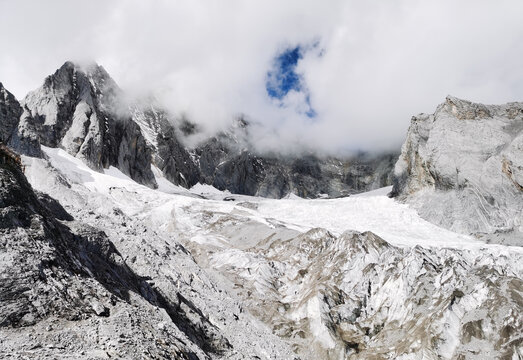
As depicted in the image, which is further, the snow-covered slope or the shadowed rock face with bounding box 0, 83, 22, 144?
the shadowed rock face with bounding box 0, 83, 22, 144

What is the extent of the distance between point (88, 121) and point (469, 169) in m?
112

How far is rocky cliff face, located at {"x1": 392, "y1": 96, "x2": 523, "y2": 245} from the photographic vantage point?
109m

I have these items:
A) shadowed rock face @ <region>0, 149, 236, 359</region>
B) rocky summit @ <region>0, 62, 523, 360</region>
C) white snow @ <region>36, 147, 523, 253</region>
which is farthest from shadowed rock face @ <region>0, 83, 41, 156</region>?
shadowed rock face @ <region>0, 149, 236, 359</region>

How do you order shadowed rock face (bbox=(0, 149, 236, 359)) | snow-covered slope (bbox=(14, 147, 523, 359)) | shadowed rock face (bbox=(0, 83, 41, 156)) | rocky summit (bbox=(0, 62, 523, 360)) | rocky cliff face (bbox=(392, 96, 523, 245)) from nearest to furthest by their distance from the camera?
1. shadowed rock face (bbox=(0, 149, 236, 359))
2. rocky summit (bbox=(0, 62, 523, 360))
3. snow-covered slope (bbox=(14, 147, 523, 359))
4. rocky cliff face (bbox=(392, 96, 523, 245))
5. shadowed rock face (bbox=(0, 83, 41, 156))

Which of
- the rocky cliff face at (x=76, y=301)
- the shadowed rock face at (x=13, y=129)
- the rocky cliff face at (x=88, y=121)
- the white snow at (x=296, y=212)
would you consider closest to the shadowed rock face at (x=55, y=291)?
the rocky cliff face at (x=76, y=301)

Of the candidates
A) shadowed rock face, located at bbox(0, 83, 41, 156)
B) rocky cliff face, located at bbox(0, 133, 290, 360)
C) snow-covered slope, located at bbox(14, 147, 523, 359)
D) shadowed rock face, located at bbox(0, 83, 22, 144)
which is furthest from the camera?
shadowed rock face, located at bbox(0, 83, 22, 144)

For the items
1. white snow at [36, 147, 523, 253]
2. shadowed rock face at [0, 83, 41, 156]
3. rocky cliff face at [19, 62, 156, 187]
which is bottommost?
white snow at [36, 147, 523, 253]

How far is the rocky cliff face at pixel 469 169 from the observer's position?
109 meters

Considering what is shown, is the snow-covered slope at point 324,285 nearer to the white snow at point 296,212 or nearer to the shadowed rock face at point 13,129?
the white snow at point 296,212

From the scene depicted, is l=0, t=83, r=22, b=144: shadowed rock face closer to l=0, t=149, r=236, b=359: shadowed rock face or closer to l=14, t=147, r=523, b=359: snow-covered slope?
l=14, t=147, r=523, b=359: snow-covered slope

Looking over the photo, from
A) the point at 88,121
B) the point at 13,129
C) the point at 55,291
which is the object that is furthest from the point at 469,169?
the point at 55,291

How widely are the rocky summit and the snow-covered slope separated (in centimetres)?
21

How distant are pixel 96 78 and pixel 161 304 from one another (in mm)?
161720

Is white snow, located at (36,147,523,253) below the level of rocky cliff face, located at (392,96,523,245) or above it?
below
